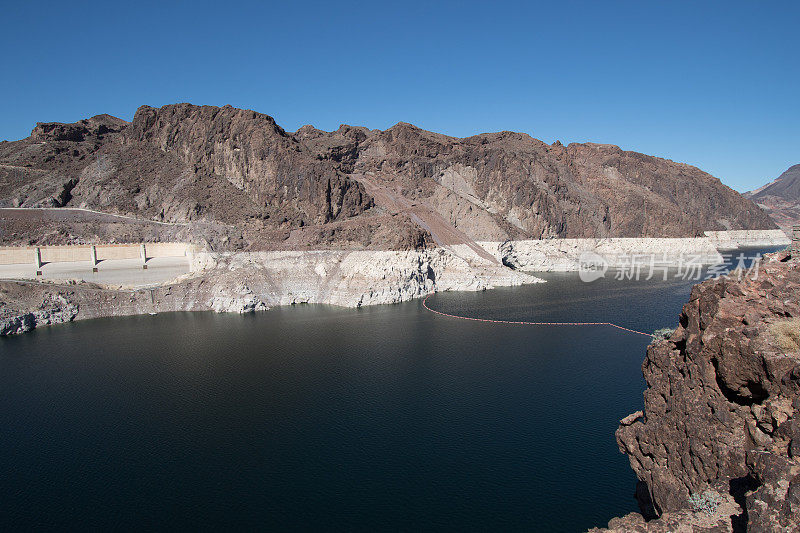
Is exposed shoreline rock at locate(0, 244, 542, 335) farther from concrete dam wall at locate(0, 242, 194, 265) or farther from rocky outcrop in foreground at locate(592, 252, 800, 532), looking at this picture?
rocky outcrop in foreground at locate(592, 252, 800, 532)

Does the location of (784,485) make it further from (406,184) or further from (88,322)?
(406,184)

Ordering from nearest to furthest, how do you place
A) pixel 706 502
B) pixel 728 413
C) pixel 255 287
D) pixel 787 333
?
pixel 787 333 → pixel 706 502 → pixel 728 413 → pixel 255 287

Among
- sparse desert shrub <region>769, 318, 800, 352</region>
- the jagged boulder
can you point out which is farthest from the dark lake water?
sparse desert shrub <region>769, 318, 800, 352</region>

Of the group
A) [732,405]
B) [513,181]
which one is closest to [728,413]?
[732,405]

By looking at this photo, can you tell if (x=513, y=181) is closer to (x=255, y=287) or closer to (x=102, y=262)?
(x=255, y=287)

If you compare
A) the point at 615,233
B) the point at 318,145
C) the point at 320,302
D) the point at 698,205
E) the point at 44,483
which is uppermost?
the point at 318,145

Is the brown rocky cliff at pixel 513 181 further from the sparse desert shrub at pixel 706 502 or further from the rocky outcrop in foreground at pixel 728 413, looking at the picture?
the sparse desert shrub at pixel 706 502

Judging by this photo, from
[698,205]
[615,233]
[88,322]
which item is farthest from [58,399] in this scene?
[698,205]
